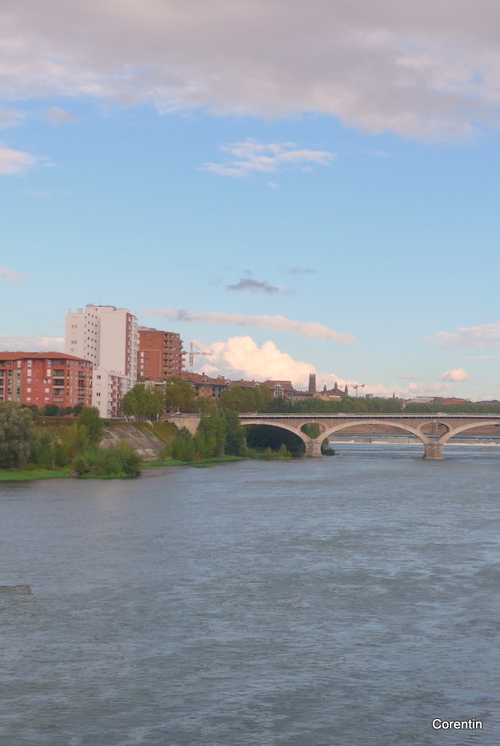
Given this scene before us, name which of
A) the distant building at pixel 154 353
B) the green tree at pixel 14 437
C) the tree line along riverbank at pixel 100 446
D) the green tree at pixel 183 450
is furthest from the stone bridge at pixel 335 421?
the distant building at pixel 154 353

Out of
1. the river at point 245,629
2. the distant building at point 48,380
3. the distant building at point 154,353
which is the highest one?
the distant building at point 154,353

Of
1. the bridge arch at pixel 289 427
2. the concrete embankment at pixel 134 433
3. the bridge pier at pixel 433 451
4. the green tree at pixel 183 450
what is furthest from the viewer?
the bridge arch at pixel 289 427

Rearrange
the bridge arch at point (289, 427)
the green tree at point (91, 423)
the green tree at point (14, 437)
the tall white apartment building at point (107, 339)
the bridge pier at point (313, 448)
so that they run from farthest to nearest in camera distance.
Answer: the tall white apartment building at point (107, 339) → the bridge pier at point (313, 448) → the bridge arch at point (289, 427) → the green tree at point (91, 423) → the green tree at point (14, 437)

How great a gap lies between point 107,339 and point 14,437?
83045 mm

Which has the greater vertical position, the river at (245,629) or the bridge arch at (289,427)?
the bridge arch at (289,427)

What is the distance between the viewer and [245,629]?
1962 centimetres

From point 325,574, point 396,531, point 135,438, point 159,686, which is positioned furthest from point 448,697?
point 135,438

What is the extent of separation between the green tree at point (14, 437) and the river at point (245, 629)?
19483 millimetres

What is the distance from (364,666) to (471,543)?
16.8 meters

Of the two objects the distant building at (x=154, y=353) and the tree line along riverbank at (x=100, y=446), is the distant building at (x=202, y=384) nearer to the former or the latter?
the distant building at (x=154, y=353)

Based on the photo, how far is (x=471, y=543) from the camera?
3262 cm

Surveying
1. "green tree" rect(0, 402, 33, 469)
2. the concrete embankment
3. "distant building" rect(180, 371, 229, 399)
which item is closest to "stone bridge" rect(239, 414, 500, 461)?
the concrete embankment

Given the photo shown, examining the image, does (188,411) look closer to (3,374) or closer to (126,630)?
(3,374)

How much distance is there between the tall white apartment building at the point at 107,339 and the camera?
13625 cm
